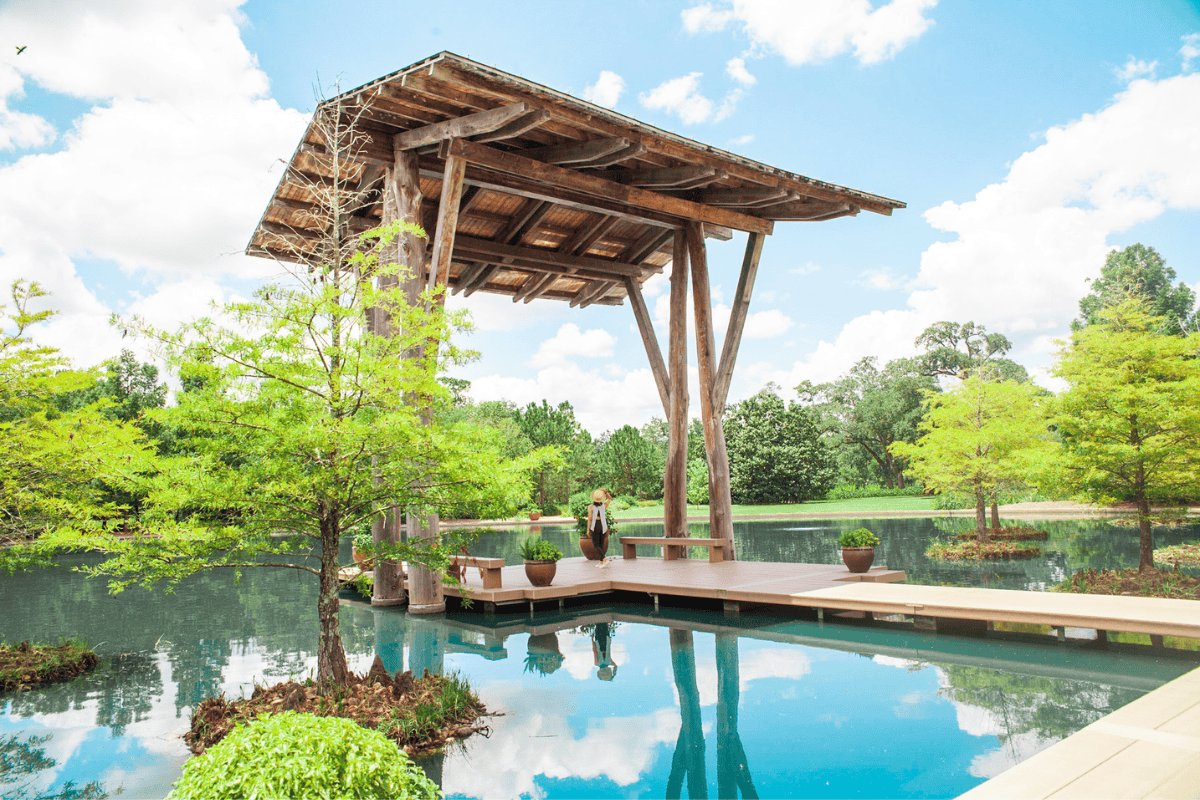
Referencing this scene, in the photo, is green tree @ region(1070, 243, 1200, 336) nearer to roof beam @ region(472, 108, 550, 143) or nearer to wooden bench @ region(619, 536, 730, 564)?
wooden bench @ region(619, 536, 730, 564)

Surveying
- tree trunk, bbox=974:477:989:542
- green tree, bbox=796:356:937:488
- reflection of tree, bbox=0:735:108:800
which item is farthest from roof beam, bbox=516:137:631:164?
green tree, bbox=796:356:937:488

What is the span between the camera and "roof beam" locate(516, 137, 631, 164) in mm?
8734

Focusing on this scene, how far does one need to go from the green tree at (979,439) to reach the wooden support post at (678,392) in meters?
6.30

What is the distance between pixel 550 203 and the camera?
11203mm

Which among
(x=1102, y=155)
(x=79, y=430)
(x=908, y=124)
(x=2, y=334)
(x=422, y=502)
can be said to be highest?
(x=908, y=124)

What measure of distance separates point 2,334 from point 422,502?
4.57 m

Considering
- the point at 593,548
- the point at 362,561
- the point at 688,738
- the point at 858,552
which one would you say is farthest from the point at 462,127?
the point at 858,552

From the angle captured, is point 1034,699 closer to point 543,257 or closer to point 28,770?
point 28,770

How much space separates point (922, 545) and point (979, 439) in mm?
2826

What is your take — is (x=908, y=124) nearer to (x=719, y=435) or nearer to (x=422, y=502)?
(x=719, y=435)

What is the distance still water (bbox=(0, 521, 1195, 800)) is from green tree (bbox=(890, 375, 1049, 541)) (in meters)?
8.11

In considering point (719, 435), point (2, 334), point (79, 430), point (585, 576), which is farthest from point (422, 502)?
point (719, 435)

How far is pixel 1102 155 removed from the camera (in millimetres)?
34375

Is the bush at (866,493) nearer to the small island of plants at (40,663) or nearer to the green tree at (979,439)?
the green tree at (979,439)
